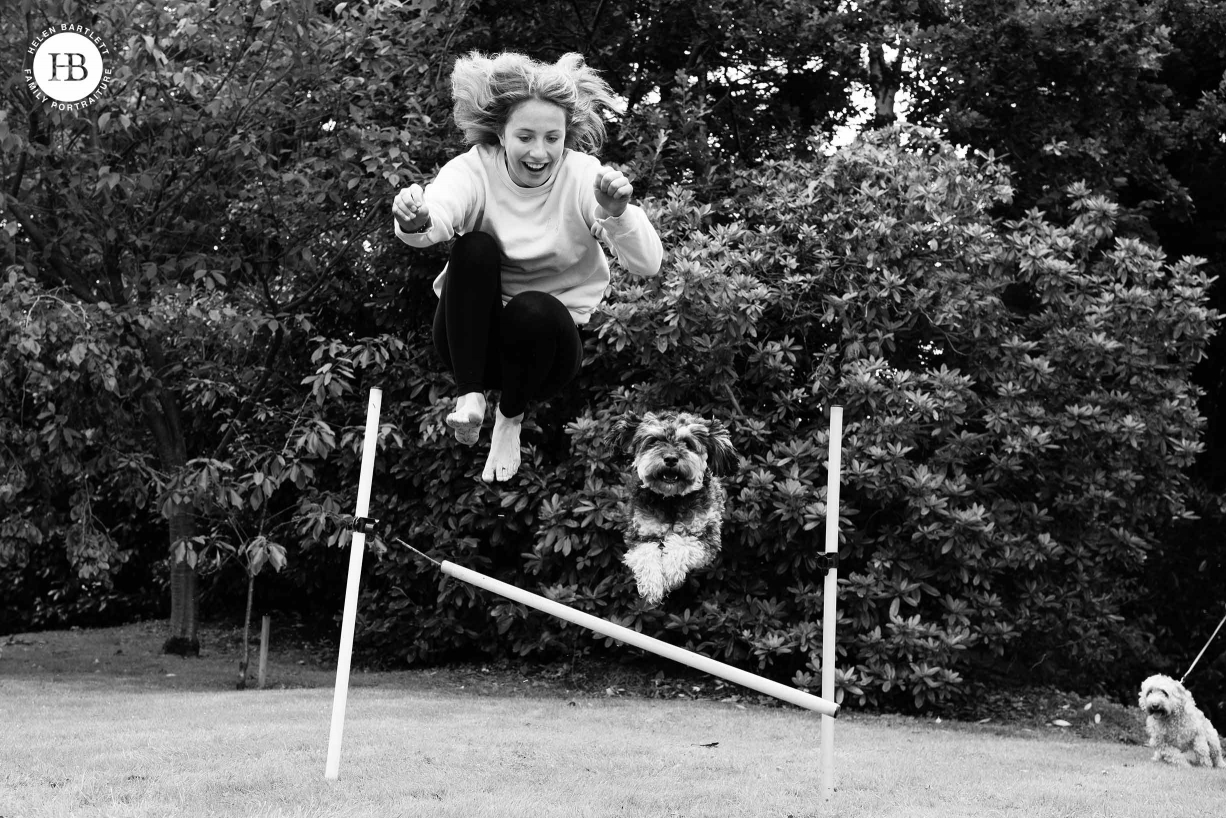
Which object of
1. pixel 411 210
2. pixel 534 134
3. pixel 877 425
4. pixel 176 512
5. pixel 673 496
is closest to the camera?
pixel 411 210

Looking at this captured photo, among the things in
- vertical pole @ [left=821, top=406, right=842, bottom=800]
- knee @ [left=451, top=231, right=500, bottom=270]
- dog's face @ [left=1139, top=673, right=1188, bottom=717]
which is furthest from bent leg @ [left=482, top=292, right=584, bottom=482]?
dog's face @ [left=1139, top=673, right=1188, bottom=717]

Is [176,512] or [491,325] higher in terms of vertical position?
[491,325]

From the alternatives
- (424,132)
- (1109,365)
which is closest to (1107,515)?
(1109,365)

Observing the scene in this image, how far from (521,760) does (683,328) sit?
82.4 inches

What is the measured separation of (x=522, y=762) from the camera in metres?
4.71

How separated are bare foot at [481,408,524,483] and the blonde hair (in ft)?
2.55

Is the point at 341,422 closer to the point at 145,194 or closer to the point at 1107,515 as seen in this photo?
the point at 145,194

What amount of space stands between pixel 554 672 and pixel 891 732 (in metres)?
2.12

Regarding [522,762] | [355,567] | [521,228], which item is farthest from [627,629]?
[522,762]

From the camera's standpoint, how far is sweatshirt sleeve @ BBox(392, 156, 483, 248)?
111 inches

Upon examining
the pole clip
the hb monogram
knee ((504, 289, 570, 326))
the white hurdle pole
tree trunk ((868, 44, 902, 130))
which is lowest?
the white hurdle pole

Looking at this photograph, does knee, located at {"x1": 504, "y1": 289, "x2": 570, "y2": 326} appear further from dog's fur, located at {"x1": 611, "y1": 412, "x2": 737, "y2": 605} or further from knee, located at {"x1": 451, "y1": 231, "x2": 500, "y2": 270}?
dog's fur, located at {"x1": 611, "y1": 412, "x2": 737, "y2": 605}

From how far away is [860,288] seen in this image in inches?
250

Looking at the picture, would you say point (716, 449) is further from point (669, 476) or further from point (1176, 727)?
point (1176, 727)
